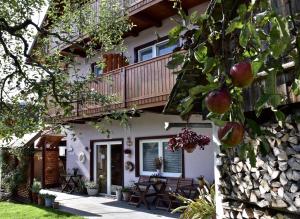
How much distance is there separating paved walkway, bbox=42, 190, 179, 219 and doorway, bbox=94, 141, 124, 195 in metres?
0.88

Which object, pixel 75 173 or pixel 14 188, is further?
pixel 75 173

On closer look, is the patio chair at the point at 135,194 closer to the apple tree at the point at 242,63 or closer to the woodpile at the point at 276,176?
the woodpile at the point at 276,176

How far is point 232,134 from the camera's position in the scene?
1229 mm

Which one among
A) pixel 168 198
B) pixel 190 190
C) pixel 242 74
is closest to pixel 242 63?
pixel 242 74

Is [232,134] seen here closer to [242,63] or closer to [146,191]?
[242,63]

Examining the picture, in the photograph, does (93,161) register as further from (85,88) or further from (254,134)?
(254,134)

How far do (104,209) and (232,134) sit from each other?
11660 millimetres

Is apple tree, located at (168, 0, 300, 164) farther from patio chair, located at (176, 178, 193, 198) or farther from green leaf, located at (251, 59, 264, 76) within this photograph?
patio chair, located at (176, 178, 193, 198)

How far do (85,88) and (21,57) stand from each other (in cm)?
155

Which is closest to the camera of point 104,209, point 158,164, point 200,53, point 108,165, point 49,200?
point 200,53

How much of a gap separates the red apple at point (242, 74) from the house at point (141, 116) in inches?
362

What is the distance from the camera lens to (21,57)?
8617 millimetres

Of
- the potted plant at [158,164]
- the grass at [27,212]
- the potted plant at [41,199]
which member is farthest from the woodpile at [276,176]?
the potted plant at [41,199]

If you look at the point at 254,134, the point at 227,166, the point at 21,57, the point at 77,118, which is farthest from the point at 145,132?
the point at 254,134
